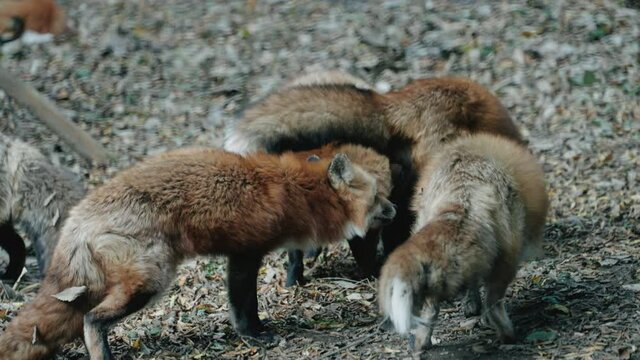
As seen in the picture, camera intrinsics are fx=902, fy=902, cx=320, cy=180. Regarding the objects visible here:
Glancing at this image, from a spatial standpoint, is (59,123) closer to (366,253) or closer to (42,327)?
(366,253)

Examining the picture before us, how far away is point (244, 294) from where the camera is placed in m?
6.95

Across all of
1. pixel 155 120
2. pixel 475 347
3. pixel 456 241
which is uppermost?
pixel 456 241

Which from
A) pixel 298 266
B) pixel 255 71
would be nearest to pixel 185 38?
pixel 255 71

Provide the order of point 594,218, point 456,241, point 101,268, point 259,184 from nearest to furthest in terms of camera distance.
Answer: point 456,241
point 101,268
point 259,184
point 594,218

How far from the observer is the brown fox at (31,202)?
29.7 feet

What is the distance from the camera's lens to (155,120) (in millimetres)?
13148

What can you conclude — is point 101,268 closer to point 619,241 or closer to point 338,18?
point 619,241

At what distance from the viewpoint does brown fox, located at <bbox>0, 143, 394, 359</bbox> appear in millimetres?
6348

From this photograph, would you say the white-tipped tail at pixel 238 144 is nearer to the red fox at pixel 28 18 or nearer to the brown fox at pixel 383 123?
the brown fox at pixel 383 123

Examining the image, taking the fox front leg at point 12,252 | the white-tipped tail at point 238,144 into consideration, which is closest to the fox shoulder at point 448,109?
the white-tipped tail at point 238,144

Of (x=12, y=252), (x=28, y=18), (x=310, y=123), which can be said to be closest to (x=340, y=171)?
(x=310, y=123)

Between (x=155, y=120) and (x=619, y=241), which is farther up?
(x=619, y=241)

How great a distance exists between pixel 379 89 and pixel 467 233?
718 cm

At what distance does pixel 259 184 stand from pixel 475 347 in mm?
2009
